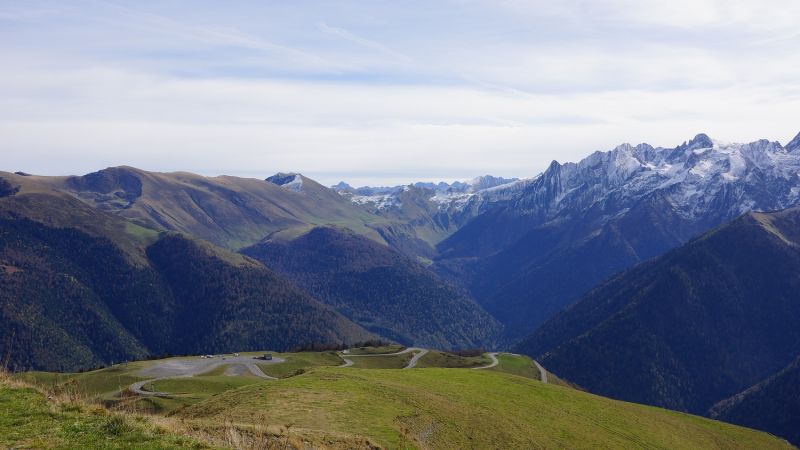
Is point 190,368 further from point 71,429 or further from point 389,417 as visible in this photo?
point 71,429

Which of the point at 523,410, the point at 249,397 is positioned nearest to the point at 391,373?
the point at 523,410

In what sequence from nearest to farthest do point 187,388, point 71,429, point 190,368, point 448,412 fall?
point 71,429 → point 448,412 → point 187,388 → point 190,368

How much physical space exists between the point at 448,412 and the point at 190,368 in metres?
119

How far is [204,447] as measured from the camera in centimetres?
3159

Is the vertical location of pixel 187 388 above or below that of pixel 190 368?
above

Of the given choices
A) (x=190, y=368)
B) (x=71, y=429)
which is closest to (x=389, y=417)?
(x=71, y=429)

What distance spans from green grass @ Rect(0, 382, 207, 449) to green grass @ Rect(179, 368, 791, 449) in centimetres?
980

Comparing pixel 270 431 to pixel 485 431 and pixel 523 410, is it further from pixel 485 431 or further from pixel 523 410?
pixel 523 410

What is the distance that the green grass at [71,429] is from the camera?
101 ft

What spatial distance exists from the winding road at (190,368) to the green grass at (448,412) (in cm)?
7319

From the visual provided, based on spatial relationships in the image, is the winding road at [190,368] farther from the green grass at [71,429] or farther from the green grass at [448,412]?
the green grass at [71,429]

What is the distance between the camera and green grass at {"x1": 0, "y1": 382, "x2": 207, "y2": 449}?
Answer: 101 feet

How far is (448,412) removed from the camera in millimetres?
66062

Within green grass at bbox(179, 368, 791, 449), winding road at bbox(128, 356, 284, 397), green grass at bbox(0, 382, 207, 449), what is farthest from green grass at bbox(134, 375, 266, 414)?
green grass at bbox(0, 382, 207, 449)
